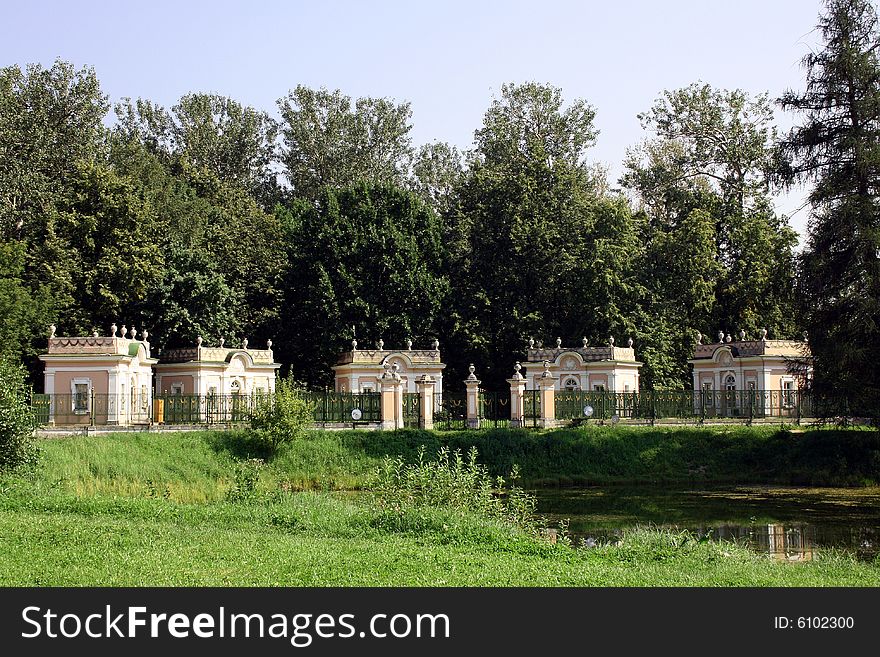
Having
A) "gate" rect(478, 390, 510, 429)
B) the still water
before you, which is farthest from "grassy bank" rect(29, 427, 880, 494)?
"gate" rect(478, 390, 510, 429)

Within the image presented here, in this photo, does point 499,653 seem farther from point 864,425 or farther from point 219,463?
point 864,425

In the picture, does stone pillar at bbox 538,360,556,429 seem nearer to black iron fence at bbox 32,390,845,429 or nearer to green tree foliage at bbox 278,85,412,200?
black iron fence at bbox 32,390,845,429

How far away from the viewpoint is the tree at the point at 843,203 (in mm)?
28750

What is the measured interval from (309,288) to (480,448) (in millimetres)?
17014

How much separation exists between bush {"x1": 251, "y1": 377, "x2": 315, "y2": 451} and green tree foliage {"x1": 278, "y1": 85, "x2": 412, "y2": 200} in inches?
1100

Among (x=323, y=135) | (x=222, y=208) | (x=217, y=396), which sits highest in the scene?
(x=323, y=135)

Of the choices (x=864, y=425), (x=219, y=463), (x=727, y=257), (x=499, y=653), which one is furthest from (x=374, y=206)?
(x=499, y=653)

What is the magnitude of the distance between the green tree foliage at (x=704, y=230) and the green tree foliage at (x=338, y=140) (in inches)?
554

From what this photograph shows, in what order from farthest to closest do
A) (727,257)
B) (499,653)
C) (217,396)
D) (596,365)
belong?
1. (727,257)
2. (596,365)
3. (217,396)
4. (499,653)

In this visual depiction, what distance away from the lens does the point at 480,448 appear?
33594mm

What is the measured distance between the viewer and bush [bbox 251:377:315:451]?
32000mm

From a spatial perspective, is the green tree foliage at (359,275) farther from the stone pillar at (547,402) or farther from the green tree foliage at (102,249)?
the stone pillar at (547,402)

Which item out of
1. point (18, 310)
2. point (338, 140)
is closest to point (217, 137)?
point (338, 140)

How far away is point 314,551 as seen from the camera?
563 inches
